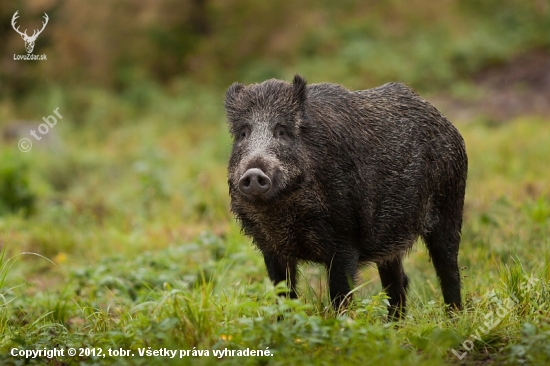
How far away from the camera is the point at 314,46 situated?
753 inches

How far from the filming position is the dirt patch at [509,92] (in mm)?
14344

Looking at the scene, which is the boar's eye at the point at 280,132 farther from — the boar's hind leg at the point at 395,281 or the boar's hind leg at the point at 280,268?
the boar's hind leg at the point at 395,281

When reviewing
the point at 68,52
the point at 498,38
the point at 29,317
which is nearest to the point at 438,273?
the point at 29,317

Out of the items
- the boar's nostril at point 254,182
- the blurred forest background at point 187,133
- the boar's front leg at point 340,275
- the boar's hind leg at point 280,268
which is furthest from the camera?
the blurred forest background at point 187,133

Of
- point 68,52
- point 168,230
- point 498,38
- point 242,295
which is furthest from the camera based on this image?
point 68,52

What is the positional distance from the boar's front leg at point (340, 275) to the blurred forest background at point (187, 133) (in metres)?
0.47

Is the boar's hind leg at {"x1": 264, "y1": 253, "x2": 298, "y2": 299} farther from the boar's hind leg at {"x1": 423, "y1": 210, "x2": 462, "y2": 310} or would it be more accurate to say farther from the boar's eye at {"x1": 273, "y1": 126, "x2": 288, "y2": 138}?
the boar's hind leg at {"x1": 423, "y1": 210, "x2": 462, "y2": 310}

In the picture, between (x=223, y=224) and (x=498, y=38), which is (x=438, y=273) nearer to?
(x=223, y=224)

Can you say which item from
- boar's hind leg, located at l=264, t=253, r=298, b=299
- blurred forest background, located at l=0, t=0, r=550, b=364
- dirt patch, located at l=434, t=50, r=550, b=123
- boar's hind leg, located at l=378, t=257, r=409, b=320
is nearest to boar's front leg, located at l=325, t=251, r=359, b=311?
boar's hind leg, located at l=264, t=253, r=298, b=299

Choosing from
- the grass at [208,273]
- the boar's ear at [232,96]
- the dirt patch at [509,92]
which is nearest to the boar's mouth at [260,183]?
the grass at [208,273]

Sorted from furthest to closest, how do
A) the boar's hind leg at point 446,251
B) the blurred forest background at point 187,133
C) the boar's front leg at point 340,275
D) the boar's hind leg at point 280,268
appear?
the blurred forest background at point 187,133
the boar's hind leg at point 446,251
the boar's hind leg at point 280,268
the boar's front leg at point 340,275

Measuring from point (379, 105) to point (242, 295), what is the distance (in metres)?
1.72

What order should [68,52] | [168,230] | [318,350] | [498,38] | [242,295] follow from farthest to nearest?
[68,52] < [498,38] < [168,230] < [242,295] < [318,350]

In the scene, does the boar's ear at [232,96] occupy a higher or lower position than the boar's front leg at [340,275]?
higher
